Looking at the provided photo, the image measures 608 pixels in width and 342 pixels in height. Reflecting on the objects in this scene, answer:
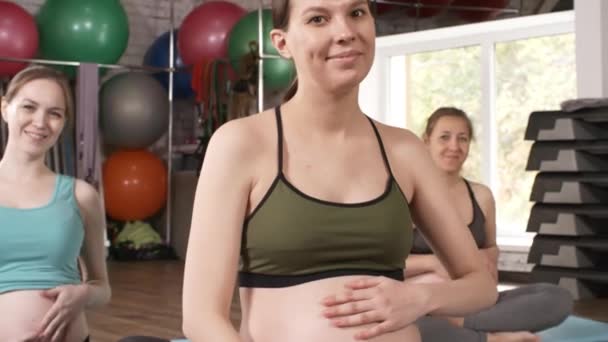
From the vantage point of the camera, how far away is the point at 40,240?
174 centimetres

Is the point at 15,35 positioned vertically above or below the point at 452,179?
above

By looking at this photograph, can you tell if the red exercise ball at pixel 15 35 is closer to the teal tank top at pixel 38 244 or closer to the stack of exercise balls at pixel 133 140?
the stack of exercise balls at pixel 133 140

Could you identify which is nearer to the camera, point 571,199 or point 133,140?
point 571,199

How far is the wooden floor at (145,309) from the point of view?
3.76 metres

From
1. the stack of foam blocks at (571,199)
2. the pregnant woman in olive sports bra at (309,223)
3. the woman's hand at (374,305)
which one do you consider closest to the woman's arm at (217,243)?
the pregnant woman in olive sports bra at (309,223)

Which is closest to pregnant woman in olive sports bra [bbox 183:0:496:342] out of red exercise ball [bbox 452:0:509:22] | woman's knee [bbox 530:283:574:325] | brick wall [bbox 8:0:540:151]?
woman's knee [bbox 530:283:574:325]

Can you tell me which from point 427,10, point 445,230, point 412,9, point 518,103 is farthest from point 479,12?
point 445,230

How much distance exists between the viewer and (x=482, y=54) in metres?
5.72

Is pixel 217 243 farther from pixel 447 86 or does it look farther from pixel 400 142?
pixel 447 86

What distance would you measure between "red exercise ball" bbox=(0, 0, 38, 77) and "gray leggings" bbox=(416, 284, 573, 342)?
386cm

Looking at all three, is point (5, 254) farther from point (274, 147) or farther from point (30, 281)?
point (274, 147)

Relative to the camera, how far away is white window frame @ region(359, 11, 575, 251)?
214 inches

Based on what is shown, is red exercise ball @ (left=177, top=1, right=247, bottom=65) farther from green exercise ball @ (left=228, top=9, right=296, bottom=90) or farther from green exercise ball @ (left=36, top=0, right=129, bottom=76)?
green exercise ball @ (left=36, top=0, right=129, bottom=76)

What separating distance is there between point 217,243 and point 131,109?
18.1ft
